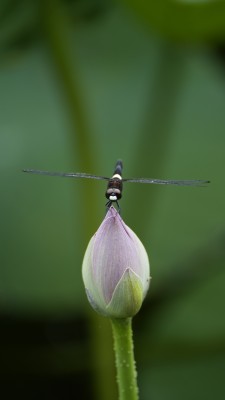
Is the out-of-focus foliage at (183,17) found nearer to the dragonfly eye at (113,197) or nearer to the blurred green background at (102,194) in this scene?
the blurred green background at (102,194)

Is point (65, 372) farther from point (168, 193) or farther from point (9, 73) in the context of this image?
point (9, 73)

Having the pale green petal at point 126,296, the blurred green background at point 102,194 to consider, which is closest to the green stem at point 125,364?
the pale green petal at point 126,296

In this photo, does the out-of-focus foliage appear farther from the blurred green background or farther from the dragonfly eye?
the dragonfly eye

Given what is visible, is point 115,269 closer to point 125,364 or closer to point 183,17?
point 125,364

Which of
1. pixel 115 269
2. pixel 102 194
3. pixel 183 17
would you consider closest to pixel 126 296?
pixel 115 269

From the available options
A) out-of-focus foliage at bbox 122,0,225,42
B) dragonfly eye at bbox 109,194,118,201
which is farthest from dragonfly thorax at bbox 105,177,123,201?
out-of-focus foliage at bbox 122,0,225,42

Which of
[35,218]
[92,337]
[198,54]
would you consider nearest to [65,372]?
[92,337]
